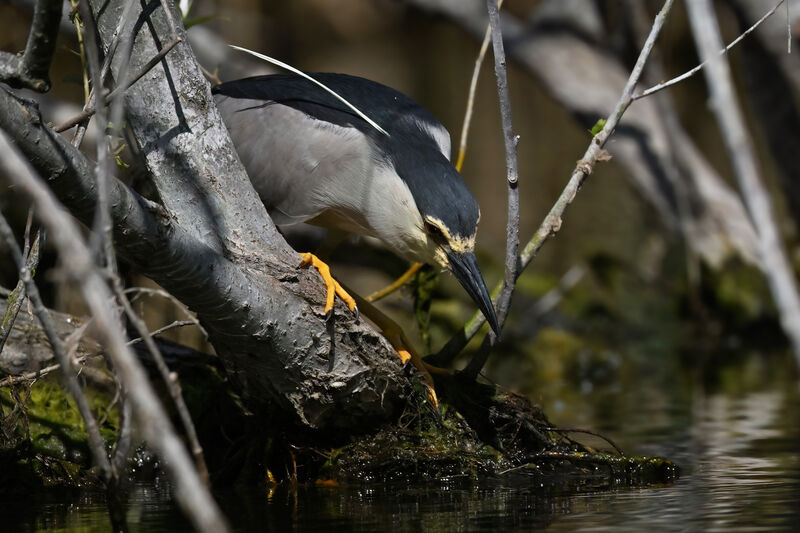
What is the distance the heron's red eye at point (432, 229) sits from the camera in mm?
Answer: 3687

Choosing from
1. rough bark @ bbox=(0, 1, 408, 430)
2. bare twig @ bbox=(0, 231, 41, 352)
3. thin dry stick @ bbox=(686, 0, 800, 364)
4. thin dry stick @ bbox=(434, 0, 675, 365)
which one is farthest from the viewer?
thin dry stick @ bbox=(434, 0, 675, 365)

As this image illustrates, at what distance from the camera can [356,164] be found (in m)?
3.95

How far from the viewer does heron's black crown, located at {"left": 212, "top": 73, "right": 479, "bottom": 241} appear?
3.63 meters

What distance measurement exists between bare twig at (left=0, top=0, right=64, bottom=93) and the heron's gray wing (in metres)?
1.50

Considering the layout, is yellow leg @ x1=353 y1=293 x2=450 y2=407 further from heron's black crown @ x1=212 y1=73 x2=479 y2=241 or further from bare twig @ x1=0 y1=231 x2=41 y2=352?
bare twig @ x1=0 y1=231 x2=41 y2=352

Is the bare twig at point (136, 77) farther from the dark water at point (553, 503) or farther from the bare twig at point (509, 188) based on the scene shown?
the dark water at point (553, 503)

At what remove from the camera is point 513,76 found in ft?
44.4

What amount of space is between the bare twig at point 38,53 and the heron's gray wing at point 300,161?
150 centimetres

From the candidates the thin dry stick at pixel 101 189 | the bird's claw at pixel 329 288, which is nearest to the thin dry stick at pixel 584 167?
the bird's claw at pixel 329 288

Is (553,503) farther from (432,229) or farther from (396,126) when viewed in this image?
(396,126)

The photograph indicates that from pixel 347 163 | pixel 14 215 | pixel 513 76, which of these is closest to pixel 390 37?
pixel 513 76

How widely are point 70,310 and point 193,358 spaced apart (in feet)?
7.15

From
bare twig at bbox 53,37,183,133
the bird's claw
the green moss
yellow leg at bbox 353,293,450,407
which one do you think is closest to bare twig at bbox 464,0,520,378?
yellow leg at bbox 353,293,450,407

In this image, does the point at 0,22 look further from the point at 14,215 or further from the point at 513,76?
the point at 513,76
